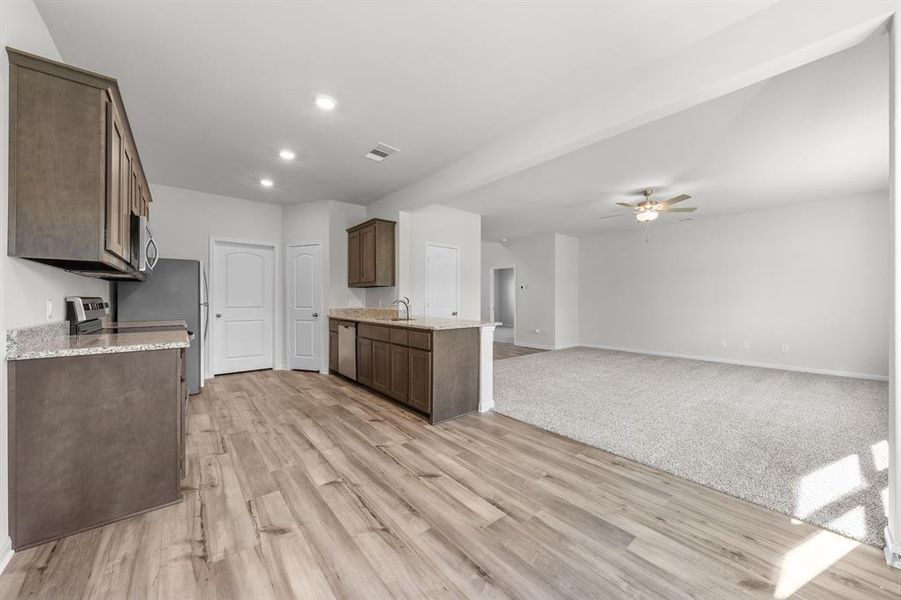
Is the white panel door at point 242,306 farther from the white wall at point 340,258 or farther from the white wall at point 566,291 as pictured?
the white wall at point 566,291

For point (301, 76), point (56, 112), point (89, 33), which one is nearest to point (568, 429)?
point (301, 76)

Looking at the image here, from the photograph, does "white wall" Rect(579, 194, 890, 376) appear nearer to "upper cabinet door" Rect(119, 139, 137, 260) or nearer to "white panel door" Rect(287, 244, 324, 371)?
"white panel door" Rect(287, 244, 324, 371)

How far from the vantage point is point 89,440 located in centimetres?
178

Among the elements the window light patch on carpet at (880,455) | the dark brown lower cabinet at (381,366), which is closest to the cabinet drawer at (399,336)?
the dark brown lower cabinet at (381,366)

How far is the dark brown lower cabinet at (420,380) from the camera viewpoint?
11.0 ft

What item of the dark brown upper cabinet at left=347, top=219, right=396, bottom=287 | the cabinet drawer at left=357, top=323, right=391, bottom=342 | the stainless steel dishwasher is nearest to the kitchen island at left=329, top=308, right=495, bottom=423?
the cabinet drawer at left=357, top=323, right=391, bottom=342

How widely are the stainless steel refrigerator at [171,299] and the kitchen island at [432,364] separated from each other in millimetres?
1954

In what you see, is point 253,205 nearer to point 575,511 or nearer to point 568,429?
point 568,429

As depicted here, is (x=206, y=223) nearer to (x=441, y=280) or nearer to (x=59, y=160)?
(x=441, y=280)

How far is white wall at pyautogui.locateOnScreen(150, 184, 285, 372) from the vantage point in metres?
4.90

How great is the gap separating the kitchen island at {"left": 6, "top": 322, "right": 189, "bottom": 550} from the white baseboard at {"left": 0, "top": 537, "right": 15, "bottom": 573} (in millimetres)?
29

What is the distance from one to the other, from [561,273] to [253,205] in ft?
20.9

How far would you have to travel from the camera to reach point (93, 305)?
278 centimetres

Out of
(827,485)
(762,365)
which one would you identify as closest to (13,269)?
(827,485)
